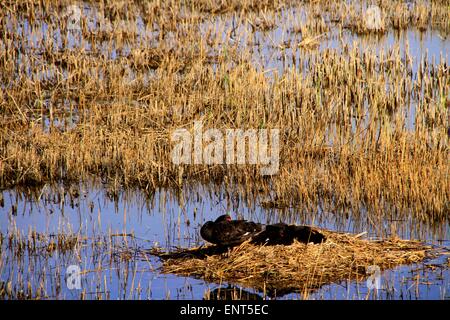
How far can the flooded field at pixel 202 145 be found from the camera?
28.2 feet

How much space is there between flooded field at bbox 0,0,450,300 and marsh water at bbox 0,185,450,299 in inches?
1.0

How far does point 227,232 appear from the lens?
8320 mm

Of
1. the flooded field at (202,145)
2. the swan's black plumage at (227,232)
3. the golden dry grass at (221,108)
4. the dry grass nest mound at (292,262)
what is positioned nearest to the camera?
the dry grass nest mound at (292,262)

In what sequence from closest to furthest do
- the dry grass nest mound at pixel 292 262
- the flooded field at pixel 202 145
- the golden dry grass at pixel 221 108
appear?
the dry grass nest mound at pixel 292 262
the flooded field at pixel 202 145
the golden dry grass at pixel 221 108

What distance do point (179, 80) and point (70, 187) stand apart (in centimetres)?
380

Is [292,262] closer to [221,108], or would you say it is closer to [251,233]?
[251,233]

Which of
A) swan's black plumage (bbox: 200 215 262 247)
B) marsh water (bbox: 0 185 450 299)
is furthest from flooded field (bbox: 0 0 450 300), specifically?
swan's black plumage (bbox: 200 215 262 247)

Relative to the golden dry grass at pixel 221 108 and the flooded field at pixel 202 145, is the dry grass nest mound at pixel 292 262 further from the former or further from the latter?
the golden dry grass at pixel 221 108

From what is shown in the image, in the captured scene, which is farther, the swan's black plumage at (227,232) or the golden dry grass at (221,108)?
the golden dry grass at (221,108)

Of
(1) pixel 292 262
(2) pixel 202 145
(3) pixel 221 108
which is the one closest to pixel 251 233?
(1) pixel 292 262

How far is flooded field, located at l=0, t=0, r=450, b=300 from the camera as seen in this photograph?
8.61 meters

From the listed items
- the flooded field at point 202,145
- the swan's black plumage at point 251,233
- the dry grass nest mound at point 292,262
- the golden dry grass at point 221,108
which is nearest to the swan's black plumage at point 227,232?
the swan's black plumage at point 251,233

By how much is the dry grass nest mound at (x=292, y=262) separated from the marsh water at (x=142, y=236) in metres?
0.12

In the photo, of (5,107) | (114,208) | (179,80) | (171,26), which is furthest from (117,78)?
(114,208)
